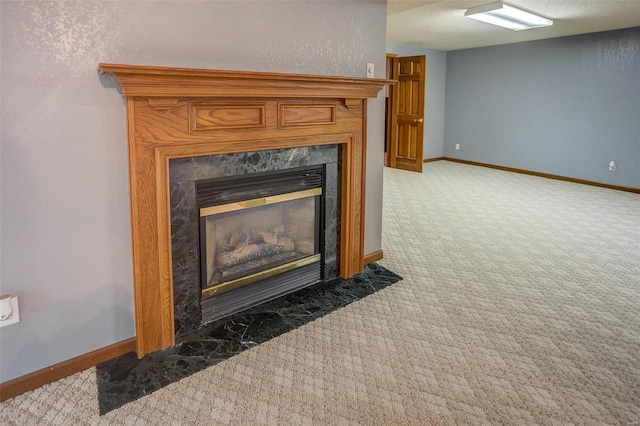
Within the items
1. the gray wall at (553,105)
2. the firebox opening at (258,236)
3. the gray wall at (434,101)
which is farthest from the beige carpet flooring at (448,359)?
the gray wall at (434,101)

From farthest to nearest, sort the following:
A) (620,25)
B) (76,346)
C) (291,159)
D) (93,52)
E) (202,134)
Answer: (620,25), (291,159), (202,134), (76,346), (93,52)

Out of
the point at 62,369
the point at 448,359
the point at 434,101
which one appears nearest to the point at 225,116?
the point at 62,369

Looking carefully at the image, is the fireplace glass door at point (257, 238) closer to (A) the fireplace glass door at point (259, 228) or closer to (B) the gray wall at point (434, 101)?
(A) the fireplace glass door at point (259, 228)

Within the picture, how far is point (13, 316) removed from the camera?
6.03ft

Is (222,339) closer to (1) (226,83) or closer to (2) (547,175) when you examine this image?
(1) (226,83)

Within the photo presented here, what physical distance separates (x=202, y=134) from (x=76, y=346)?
3.71ft

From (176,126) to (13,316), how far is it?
1.04 m

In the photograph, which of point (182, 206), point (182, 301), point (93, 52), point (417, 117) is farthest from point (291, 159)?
point (417, 117)

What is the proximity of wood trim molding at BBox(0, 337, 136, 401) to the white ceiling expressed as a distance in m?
3.51

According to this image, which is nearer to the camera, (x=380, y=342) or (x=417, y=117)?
(x=380, y=342)

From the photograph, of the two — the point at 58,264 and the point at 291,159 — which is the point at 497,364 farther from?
the point at 58,264

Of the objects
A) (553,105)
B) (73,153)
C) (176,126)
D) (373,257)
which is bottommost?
(373,257)

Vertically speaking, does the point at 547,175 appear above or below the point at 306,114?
below

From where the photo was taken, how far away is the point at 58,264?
193 centimetres
